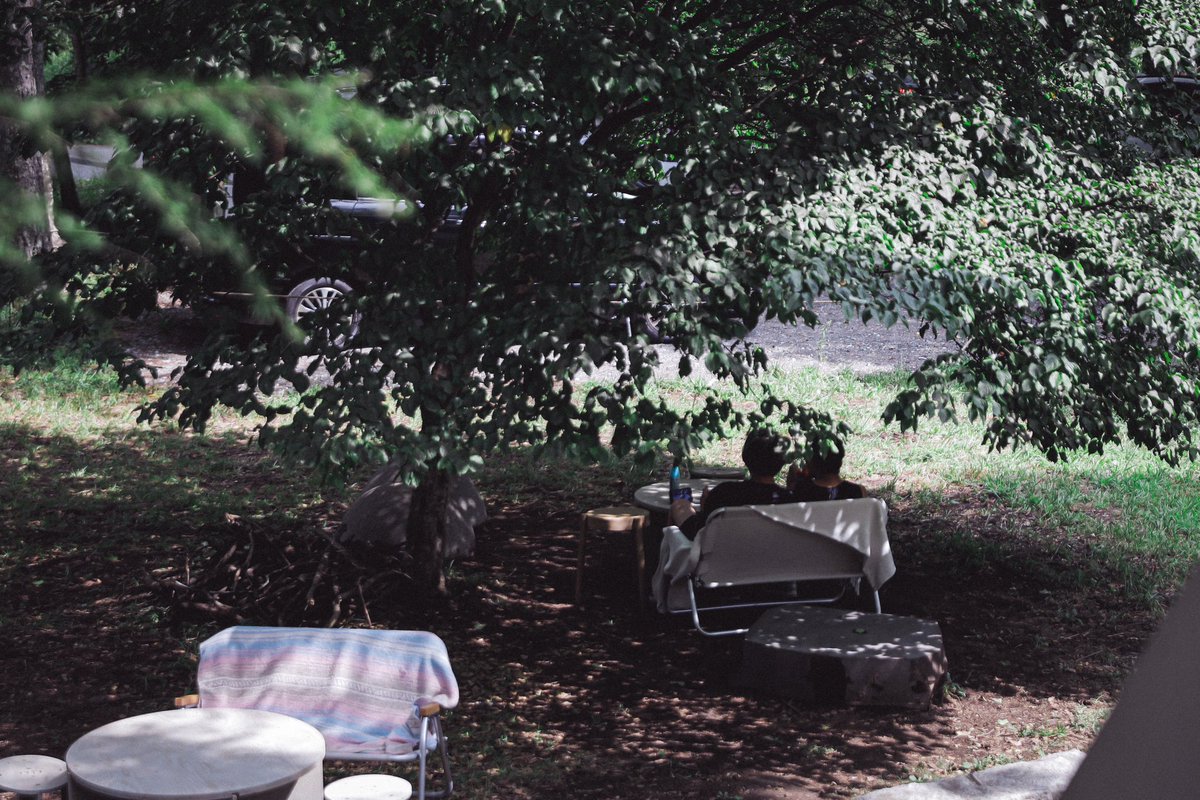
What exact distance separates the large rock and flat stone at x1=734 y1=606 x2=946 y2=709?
7.89 ft

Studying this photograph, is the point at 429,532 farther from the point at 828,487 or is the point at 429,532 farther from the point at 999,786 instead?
the point at 999,786

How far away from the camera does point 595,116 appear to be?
5.01m

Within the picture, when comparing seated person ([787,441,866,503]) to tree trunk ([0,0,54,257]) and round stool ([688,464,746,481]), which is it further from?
tree trunk ([0,0,54,257])

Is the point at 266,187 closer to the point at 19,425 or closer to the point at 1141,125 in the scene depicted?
the point at 1141,125

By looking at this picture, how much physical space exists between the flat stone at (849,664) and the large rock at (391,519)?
240 centimetres

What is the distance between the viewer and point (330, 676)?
477 centimetres

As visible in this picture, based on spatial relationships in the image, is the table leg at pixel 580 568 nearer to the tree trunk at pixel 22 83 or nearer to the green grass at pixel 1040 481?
the green grass at pixel 1040 481

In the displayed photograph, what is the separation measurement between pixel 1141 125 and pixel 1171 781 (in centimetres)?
602

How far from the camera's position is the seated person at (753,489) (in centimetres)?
626

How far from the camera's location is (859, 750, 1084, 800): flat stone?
4.58m

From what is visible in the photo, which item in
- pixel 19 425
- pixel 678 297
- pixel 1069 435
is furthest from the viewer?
pixel 19 425

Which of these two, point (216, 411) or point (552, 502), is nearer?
point (552, 502)

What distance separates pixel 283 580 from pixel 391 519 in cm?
101

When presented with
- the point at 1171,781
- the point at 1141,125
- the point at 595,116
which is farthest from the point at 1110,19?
the point at 1171,781
